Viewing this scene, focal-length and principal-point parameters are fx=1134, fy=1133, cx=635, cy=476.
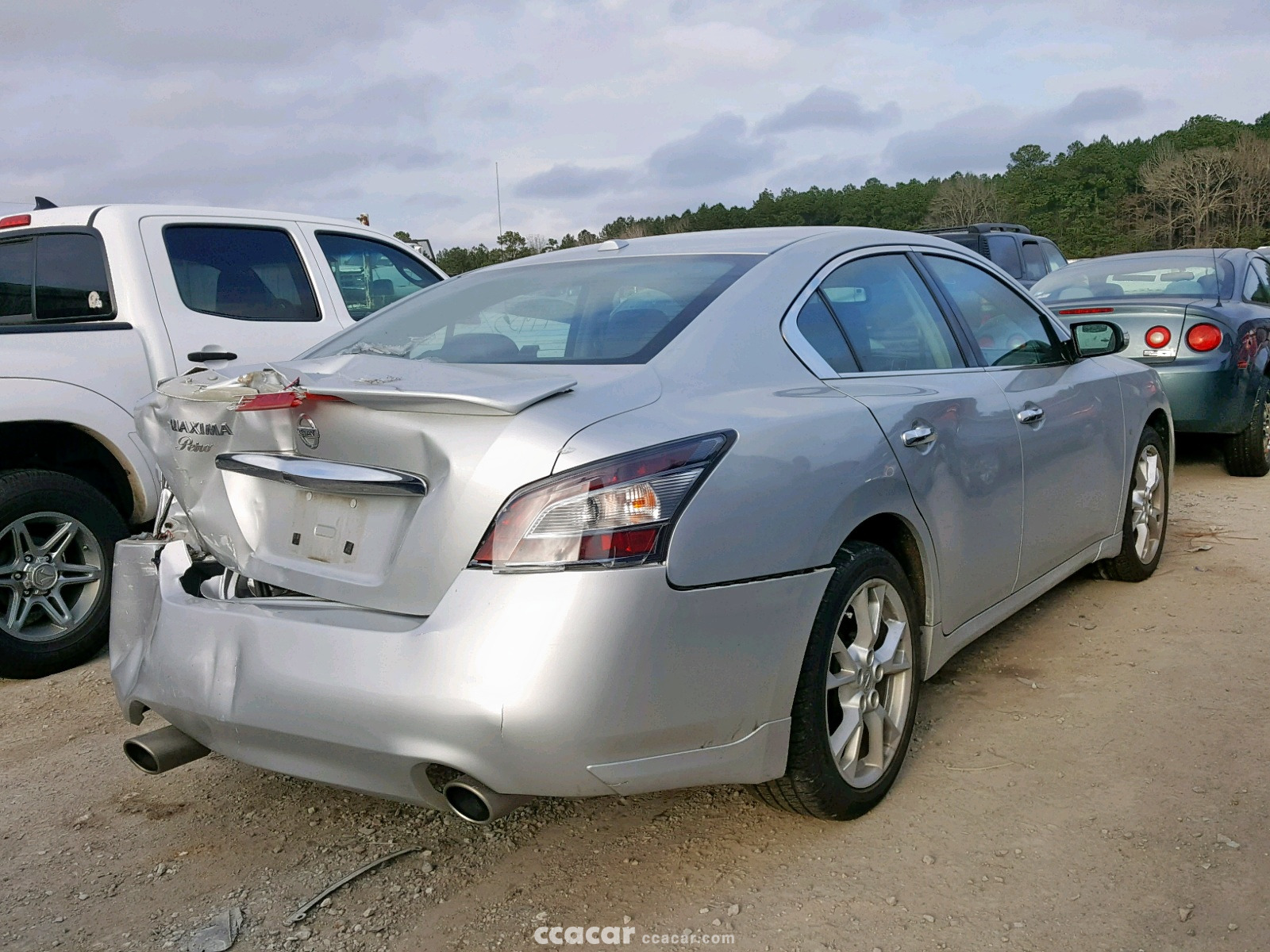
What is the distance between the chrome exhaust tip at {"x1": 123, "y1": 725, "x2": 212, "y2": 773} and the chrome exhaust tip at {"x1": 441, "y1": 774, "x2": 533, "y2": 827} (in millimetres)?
769

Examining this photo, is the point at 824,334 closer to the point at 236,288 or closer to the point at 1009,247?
the point at 236,288

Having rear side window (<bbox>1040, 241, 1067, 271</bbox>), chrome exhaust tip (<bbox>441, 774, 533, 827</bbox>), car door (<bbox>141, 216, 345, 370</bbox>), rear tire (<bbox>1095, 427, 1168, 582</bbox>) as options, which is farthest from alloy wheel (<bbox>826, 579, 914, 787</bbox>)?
rear side window (<bbox>1040, 241, 1067, 271</bbox>)

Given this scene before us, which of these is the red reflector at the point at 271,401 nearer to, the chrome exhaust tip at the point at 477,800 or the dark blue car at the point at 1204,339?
the chrome exhaust tip at the point at 477,800

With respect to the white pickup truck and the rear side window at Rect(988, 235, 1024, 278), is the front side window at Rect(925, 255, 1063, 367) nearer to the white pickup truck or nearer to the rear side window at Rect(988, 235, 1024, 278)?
the white pickup truck

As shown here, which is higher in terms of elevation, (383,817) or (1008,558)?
(1008,558)

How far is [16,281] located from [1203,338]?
253 inches

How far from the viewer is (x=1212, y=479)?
7391mm

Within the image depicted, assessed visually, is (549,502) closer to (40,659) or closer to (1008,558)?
(1008,558)

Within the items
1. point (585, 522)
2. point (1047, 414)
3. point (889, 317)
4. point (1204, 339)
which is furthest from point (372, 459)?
point (1204, 339)

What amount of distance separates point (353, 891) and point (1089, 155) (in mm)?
86545

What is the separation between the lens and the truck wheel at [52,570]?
4.30m

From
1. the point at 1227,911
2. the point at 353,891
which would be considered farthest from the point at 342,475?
the point at 1227,911

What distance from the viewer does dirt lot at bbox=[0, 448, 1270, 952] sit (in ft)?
8.16

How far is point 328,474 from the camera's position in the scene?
2.42 metres
